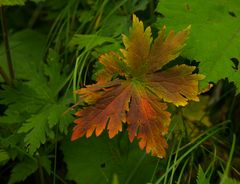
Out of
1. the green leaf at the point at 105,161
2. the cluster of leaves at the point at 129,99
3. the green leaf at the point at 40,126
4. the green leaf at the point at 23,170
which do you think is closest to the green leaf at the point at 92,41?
the cluster of leaves at the point at 129,99

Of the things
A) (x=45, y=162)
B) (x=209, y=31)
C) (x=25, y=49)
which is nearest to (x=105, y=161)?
(x=45, y=162)

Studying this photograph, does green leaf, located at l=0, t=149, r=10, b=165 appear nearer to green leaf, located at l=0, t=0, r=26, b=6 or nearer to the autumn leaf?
the autumn leaf

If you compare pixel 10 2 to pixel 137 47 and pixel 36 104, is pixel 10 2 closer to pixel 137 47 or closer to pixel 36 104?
pixel 36 104

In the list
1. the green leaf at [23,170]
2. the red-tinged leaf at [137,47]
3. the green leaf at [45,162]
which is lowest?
the green leaf at [23,170]

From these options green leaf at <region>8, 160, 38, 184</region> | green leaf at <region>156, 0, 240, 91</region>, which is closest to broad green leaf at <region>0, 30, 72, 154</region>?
green leaf at <region>8, 160, 38, 184</region>

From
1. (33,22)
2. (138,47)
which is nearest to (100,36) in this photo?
(138,47)

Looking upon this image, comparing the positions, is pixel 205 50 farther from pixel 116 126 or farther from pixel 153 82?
pixel 116 126

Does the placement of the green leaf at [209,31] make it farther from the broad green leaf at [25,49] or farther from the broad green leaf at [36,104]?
the broad green leaf at [25,49]
